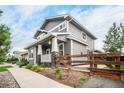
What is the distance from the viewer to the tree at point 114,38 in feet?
20.3

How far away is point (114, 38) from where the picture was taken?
6.36 m

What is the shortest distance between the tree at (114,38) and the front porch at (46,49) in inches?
88.1

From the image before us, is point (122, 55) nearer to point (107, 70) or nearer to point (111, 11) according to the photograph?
point (107, 70)

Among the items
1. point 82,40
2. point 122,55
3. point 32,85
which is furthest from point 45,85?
point 82,40

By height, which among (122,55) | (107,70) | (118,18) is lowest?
(107,70)

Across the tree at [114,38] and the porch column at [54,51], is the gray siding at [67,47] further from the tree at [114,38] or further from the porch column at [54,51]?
the tree at [114,38]

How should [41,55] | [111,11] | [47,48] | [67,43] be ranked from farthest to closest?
[41,55] → [47,48] → [67,43] → [111,11]

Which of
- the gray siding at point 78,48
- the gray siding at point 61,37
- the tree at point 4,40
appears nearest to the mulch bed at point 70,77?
the gray siding at point 78,48

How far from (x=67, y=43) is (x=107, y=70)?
310 centimetres

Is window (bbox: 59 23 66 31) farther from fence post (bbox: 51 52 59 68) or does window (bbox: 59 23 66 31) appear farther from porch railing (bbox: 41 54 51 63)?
porch railing (bbox: 41 54 51 63)

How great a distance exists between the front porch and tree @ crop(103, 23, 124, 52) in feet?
7.34

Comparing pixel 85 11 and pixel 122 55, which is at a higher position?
pixel 85 11

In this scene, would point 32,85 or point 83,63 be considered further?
point 83,63

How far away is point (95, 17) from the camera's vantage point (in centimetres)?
673
